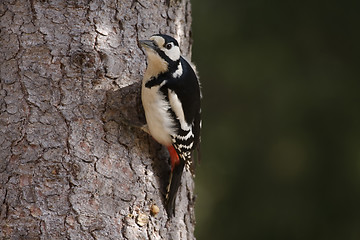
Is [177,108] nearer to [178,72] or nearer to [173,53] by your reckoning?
[178,72]

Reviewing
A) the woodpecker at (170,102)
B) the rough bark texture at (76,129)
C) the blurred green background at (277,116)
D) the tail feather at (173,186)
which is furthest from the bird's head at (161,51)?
the blurred green background at (277,116)

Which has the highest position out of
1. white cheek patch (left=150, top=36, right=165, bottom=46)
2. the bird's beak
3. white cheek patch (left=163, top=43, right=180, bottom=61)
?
white cheek patch (left=150, top=36, right=165, bottom=46)

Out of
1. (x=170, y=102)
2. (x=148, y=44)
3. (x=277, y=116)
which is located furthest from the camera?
(x=277, y=116)

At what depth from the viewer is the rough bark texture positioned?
2697 mm

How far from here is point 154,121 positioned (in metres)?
3.02

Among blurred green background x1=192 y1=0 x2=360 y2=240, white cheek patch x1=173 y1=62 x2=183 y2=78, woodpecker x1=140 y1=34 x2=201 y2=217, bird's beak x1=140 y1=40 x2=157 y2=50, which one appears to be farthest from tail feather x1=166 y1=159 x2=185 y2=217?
blurred green background x1=192 y1=0 x2=360 y2=240

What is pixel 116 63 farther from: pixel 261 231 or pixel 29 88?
pixel 261 231

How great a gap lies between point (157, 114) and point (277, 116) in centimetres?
252

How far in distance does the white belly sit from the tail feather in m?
0.13

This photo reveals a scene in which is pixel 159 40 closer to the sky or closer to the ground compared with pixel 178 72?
closer to the sky

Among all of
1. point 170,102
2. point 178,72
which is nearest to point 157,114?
point 170,102

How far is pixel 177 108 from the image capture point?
10.2ft

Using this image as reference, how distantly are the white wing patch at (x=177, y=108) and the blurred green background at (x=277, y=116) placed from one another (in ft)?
7.18

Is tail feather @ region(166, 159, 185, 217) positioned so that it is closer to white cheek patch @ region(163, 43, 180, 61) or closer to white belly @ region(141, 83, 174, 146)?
white belly @ region(141, 83, 174, 146)
